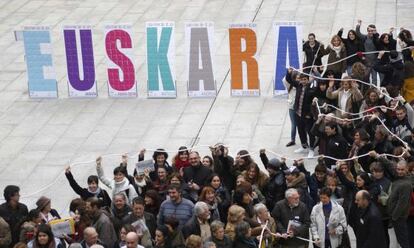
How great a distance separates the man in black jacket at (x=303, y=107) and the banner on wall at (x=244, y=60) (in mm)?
2441

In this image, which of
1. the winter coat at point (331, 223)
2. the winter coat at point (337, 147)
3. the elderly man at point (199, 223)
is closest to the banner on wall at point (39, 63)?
the winter coat at point (337, 147)

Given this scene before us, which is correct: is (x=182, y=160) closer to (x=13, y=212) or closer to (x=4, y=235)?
(x=13, y=212)

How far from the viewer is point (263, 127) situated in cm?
1994

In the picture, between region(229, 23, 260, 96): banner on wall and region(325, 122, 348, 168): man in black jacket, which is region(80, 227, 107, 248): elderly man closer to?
region(325, 122, 348, 168): man in black jacket

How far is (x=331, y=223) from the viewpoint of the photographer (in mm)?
13773

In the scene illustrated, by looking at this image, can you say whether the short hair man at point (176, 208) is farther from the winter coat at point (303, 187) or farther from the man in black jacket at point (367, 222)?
the man in black jacket at point (367, 222)

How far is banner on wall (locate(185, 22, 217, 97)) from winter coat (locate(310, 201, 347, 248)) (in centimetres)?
773

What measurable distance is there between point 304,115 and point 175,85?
167 inches

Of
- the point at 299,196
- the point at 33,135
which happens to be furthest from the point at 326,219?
the point at 33,135

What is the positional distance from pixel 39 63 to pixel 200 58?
3.48 metres

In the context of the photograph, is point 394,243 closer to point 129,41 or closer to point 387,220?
point 387,220

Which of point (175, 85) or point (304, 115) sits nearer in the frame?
point (304, 115)

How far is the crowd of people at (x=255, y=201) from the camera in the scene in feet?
44.1

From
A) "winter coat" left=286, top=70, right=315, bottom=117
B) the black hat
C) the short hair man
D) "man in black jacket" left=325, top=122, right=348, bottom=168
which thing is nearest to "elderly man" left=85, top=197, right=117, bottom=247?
the short hair man
